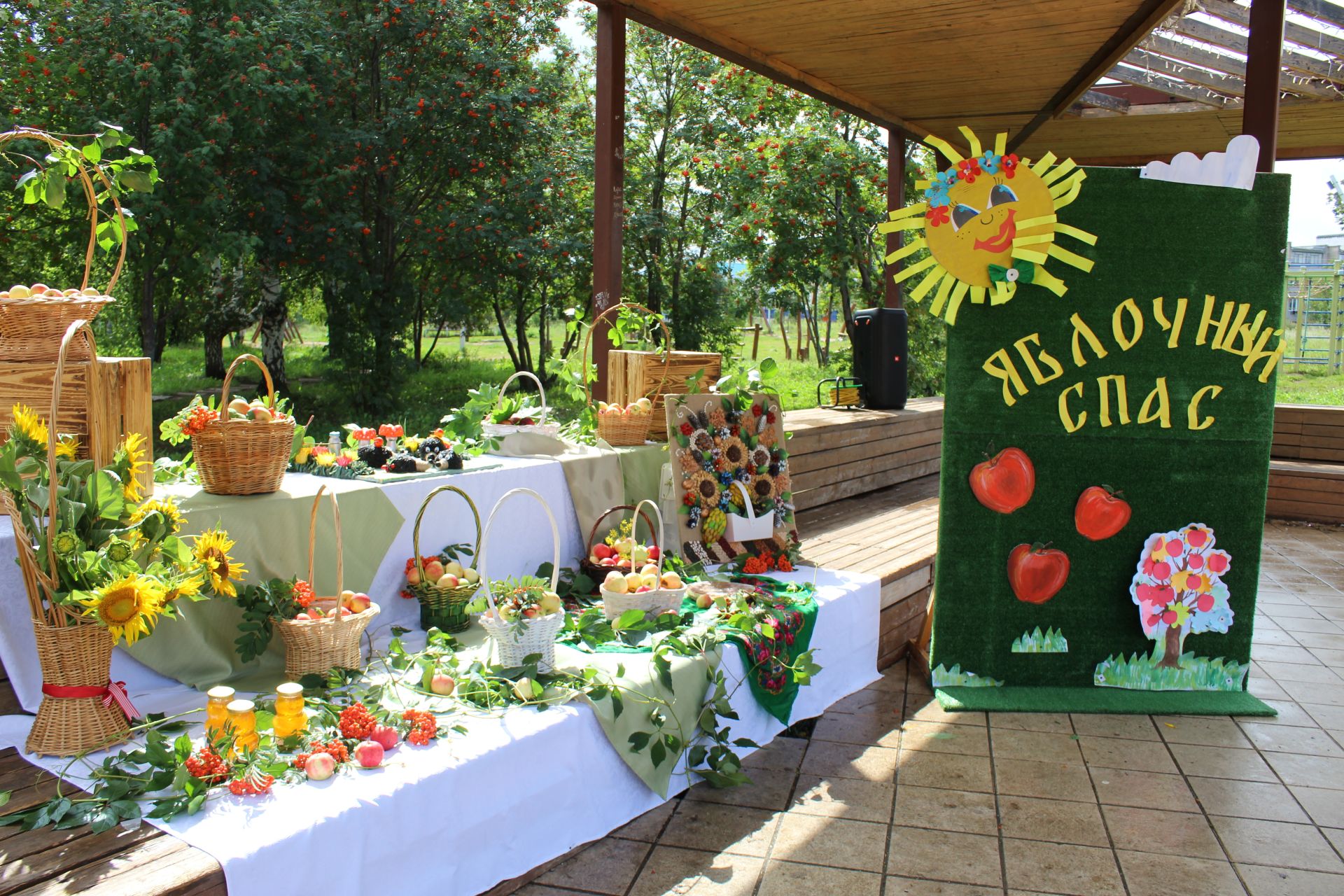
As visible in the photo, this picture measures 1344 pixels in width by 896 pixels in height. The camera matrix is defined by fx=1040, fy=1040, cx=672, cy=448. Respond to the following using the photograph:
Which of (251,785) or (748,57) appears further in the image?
(748,57)

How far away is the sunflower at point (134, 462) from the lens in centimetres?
234

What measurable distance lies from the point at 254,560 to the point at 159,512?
544mm

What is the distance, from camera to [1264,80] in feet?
14.3

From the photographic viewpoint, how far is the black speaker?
23.8 feet

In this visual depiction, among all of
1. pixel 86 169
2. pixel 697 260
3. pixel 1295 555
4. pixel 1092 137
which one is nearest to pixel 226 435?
pixel 86 169

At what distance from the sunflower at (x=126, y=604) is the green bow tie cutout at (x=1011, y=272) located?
2.85 meters

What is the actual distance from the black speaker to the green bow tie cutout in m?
3.49

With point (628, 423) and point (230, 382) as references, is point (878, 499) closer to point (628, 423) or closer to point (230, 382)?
point (628, 423)

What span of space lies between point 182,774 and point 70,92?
24.7ft

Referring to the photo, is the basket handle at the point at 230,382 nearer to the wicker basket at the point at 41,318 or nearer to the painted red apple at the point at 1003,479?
the wicker basket at the point at 41,318

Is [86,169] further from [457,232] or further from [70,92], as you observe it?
[457,232]

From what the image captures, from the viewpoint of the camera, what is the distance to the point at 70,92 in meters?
7.80

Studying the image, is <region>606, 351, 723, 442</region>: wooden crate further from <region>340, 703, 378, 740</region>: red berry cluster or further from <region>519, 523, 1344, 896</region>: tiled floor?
<region>340, 703, 378, 740</region>: red berry cluster

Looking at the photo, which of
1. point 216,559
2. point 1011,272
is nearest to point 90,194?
point 216,559
